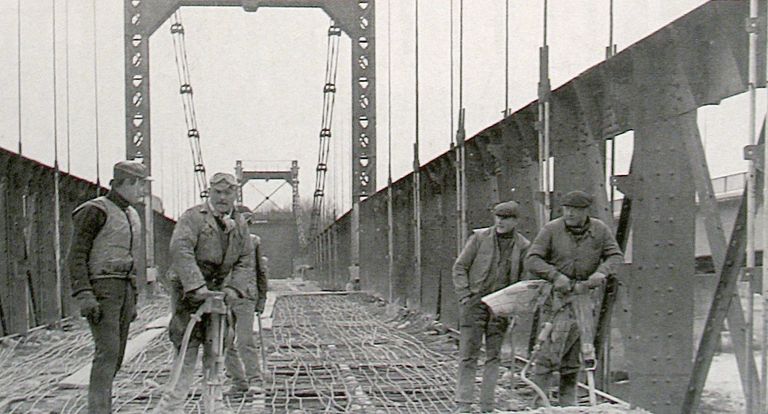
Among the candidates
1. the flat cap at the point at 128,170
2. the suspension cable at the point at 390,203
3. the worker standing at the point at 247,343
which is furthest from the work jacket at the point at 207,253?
the suspension cable at the point at 390,203

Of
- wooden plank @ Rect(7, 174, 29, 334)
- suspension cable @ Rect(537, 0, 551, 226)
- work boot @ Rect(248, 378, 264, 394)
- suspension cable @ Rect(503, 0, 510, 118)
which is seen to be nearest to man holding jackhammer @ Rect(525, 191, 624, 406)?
suspension cable @ Rect(537, 0, 551, 226)

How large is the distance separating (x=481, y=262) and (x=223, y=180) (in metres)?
1.78

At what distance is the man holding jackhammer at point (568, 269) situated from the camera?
6.84 meters

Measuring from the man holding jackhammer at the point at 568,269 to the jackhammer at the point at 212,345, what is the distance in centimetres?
190

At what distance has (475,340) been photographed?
7.73m

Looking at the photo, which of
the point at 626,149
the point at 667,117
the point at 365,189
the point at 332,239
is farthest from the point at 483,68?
the point at 332,239

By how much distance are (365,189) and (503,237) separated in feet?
60.5

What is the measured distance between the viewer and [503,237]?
769cm

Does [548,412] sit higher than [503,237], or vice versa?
[503,237]

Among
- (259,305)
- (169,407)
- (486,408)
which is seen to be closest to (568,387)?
(486,408)

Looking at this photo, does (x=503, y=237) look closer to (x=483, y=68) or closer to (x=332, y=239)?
(x=483, y=68)

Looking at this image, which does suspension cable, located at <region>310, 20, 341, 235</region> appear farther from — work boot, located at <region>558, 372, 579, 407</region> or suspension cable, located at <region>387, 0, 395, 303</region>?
work boot, located at <region>558, 372, 579, 407</region>

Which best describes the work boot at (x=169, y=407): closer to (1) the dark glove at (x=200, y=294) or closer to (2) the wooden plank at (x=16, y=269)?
(1) the dark glove at (x=200, y=294)

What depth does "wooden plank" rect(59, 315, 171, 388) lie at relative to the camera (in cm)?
938
